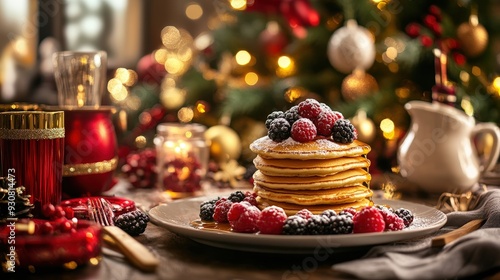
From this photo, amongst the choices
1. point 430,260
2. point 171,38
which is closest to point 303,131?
point 430,260

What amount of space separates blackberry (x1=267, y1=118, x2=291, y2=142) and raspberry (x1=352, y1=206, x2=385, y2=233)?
241 millimetres

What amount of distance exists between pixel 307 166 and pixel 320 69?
1.31 m

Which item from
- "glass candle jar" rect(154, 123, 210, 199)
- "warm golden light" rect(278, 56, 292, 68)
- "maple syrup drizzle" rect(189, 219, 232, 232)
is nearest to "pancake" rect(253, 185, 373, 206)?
"maple syrup drizzle" rect(189, 219, 232, 232)

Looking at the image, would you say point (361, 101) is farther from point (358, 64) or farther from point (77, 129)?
point (77, 129)

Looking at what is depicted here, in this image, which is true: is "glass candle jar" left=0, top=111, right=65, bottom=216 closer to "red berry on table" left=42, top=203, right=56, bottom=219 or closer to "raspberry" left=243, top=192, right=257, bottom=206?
"red berry on table" left=42, top=203, right=56, bottom=219

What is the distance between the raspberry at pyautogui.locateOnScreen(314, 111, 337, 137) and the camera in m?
1.43

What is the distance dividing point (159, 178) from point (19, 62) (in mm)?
2105

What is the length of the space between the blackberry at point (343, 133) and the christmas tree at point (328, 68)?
0.64 meters

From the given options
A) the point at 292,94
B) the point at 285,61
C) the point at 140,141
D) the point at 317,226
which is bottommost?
the point at 140,141

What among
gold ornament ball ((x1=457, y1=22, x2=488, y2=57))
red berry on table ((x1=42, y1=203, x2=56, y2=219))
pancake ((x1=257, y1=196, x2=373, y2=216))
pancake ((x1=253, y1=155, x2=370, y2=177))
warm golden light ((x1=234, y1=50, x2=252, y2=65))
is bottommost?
red berry on table ((x1=42, y1=203, x2=56, y2=219))

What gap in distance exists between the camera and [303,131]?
1.39 meters

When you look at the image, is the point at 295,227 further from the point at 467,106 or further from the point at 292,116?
the point at 467,106

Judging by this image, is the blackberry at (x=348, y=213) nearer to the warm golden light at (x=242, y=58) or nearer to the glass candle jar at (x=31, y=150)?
the glass candle jar at (x=31, y=150)

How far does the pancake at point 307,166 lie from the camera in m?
1.38
